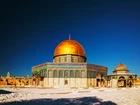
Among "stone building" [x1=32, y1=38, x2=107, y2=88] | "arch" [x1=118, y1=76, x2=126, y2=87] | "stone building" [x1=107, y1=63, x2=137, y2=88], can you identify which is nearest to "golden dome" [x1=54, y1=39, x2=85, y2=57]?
"stone building" [x1=32, y1=38, x2=107, y2=88]

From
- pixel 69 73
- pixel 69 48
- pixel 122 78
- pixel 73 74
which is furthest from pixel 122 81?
pixel 69 48

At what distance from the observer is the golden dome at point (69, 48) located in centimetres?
4309

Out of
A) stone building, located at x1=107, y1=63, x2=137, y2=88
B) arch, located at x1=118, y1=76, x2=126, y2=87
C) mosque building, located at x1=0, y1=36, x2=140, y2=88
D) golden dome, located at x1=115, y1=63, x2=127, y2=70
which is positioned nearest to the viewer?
stone building, located at x1=107, y1=63, x2=137, y2=88

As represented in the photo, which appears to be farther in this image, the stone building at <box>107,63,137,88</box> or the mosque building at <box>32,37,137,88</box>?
the mosque building at <box>32,37,137,88</box>

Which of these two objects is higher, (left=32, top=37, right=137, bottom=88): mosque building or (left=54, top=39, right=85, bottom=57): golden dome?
(left=54, top=39, right=85, bottom=57): golden dome

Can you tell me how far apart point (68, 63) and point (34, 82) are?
8835 millimetres

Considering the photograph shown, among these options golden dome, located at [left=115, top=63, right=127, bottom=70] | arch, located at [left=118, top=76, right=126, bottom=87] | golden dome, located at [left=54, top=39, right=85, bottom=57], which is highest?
golden dome, located at [left=54, top=39, right=85, bottom=57]

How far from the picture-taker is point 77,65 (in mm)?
39219

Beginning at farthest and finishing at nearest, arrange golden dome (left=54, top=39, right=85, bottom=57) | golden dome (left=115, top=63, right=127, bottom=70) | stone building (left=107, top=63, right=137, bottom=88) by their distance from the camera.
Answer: golden dome (left=115, top=63, right=127, bottom=70), golden dome (left=54, top=39, right=85, bottom=57), stone building (left=107, top=63, right=137, bottom=88)

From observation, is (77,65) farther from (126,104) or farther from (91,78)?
(126,104)

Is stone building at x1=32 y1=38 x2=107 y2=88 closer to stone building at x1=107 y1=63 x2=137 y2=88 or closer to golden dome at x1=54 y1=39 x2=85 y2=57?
golden dome at x1=54 y1=39 x2=85 y2=57

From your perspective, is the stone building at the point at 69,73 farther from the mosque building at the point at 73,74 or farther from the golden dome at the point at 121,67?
the golden dome at the point at 121,67

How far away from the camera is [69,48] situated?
43.2 metres

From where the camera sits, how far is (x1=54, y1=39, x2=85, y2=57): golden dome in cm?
4309
